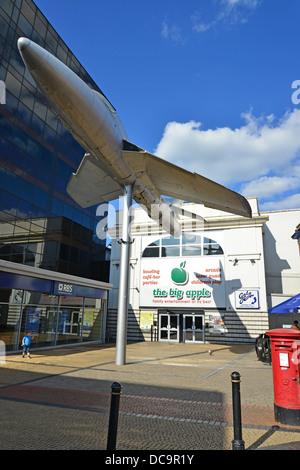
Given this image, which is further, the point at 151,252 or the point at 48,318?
the point at 151,252

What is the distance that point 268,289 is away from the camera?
26.5 m

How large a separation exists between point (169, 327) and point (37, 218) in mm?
13421

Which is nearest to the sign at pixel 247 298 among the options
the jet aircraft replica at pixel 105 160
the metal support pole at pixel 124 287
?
the jet aircraft replica at pixel 105 160

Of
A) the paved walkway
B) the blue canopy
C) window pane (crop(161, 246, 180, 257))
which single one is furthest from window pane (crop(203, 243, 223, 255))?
the paved walkway

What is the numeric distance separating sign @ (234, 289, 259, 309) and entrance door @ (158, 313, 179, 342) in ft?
16.8

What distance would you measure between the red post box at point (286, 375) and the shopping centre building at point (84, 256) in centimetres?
1271

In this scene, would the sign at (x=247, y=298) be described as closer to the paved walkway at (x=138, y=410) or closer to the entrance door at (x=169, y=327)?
the entrance door at (x=169, y=327)

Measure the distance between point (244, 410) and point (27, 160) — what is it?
19.3 metres

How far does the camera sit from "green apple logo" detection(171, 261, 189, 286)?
25047mm

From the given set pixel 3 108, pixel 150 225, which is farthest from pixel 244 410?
pixel 150 225

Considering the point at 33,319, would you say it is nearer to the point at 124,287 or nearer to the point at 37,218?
the point at 37,218

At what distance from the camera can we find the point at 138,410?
609 cm

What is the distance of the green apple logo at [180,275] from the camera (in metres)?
25.0

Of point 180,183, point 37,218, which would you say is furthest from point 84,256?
point 180,183
